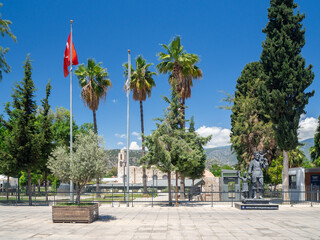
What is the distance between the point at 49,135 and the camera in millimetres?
29453

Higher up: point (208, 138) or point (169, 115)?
point (169, 115)

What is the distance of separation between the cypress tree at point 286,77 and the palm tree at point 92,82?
61.3 feet

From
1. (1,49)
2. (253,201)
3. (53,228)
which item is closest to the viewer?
(53,228)

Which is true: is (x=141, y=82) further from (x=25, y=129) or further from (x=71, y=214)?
(x=71, y=214)

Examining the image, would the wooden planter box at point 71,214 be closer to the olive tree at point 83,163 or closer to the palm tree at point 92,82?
the olive tree at point 83,163

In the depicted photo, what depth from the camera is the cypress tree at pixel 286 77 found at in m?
29.0

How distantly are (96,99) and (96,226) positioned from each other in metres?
24.5

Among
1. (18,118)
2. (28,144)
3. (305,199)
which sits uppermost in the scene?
(18,118)

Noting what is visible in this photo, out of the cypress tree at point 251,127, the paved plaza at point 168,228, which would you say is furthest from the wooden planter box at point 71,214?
the cypress tree at point 251,127

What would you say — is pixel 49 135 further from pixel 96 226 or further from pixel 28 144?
pixel 96 226

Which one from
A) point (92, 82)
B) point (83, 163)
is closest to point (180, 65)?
point (92, 82)

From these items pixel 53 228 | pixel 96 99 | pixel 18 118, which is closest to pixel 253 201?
pixel 53 228

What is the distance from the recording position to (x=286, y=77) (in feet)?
96.1

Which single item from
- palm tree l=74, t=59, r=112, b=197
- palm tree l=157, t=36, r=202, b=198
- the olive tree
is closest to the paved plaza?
the olive tree
